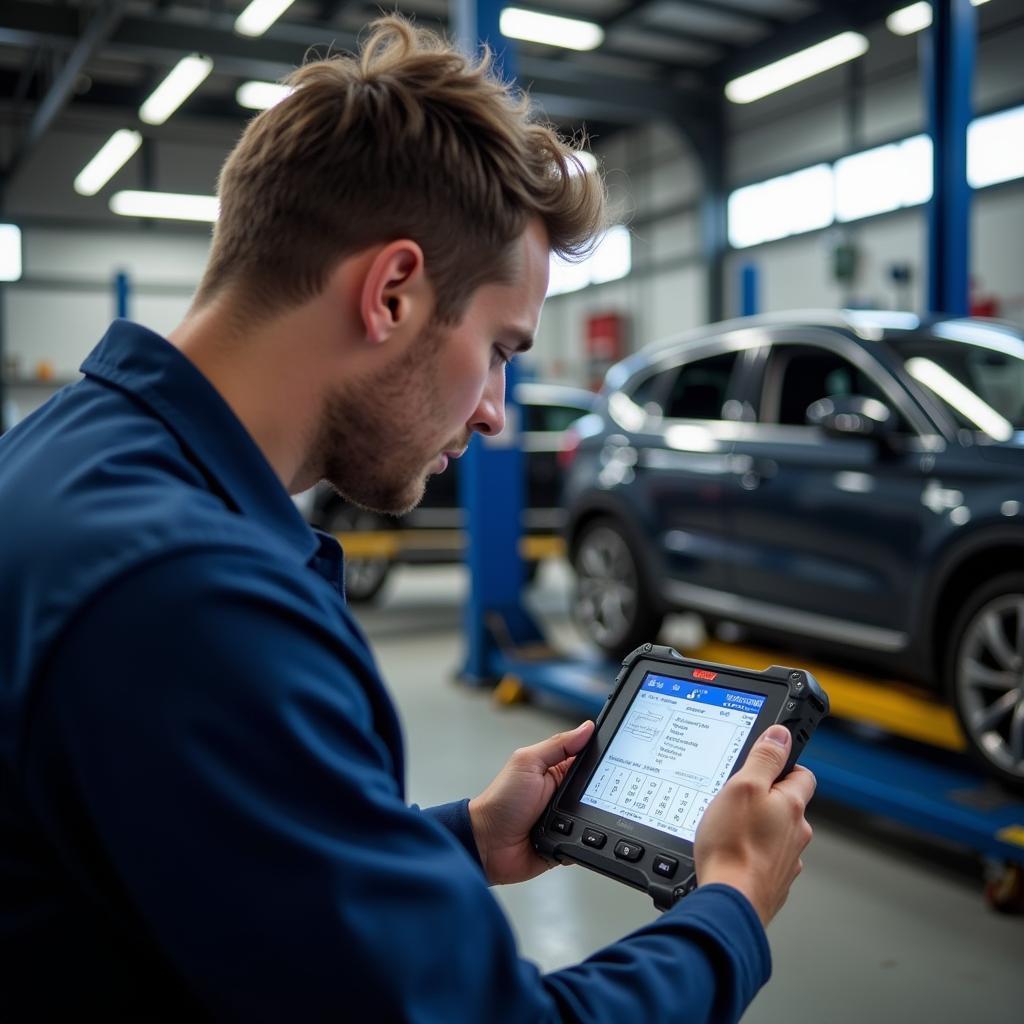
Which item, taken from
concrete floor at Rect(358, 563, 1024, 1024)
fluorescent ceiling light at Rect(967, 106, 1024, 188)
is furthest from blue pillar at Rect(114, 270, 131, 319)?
fluorescent ceiling light at Rect(967, 106, 1024, 188)

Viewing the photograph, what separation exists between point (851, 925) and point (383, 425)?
2460 millimetres

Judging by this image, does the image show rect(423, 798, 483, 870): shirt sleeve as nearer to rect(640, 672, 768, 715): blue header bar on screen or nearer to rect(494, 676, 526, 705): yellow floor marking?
rect(640, 672, 768, 715): blue header bar on screen

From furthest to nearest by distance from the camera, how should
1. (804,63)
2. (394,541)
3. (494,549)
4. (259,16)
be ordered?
(804,63)
(259,16)
(394,541)
(494,549)

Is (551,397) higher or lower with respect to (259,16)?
lower

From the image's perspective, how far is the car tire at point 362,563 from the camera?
24.8 feet

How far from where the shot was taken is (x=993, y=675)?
3186mm

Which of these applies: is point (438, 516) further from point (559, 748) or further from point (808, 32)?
point (808, 32)

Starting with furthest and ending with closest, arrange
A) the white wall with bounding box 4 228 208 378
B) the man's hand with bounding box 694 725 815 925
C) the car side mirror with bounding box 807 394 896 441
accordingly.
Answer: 1. the white wall with bounding box 4 228 208 378
2. the car side mirror with bounding box 807 394 896 441
3. the man's hand with bounding box 694 725 815 925

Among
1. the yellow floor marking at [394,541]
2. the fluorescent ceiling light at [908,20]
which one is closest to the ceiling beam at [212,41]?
the fluorescent ceiling light at [908,20]

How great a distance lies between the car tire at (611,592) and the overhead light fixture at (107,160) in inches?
354

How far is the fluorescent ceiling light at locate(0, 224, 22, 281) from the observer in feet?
49.0

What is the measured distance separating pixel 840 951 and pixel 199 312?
2.44 meters

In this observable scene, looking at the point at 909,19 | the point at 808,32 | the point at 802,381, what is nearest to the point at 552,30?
the point at 808,32

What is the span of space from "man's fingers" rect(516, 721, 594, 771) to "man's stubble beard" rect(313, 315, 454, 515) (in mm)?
376
